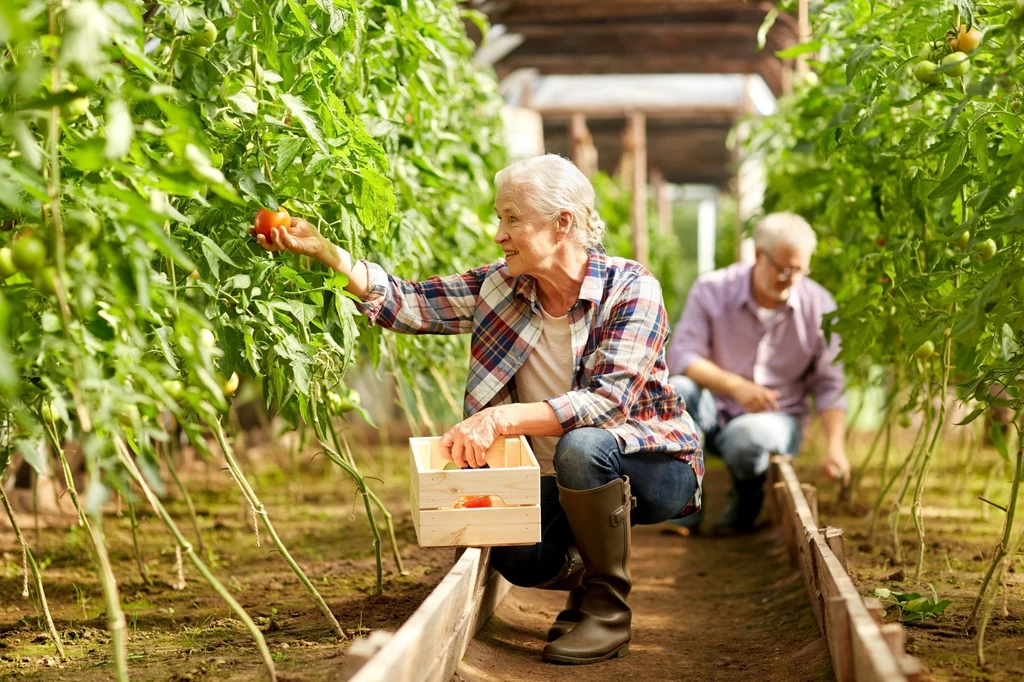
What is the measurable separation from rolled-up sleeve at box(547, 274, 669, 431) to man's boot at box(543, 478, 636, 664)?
0.46 ft

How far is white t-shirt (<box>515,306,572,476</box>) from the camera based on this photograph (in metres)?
2.27

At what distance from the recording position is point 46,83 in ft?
4.27

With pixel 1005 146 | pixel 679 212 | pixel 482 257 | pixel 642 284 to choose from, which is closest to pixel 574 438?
pixel 642 284

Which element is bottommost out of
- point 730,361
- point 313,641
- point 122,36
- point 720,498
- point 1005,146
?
point 720,498

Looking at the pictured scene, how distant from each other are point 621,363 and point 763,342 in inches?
60.6

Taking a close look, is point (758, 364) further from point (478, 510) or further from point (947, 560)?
point (478, 510)

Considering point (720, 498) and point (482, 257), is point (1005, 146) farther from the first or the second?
point (720, 498)

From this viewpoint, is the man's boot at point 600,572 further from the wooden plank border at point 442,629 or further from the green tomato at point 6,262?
the green tomato at point 6,262

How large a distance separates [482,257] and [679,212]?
52.8 feet

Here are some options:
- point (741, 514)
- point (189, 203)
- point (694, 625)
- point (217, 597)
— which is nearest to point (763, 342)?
point (741, 514)

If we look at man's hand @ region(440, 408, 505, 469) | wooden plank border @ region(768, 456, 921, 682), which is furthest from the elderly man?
man's hand @ region(440, 408, 505, 469)

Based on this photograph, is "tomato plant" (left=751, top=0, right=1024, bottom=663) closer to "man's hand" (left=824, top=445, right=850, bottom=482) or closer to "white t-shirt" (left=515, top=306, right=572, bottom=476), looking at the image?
"man's hand" (left=824, top=445, right=850, bottom=482)

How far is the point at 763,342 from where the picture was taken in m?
3.50

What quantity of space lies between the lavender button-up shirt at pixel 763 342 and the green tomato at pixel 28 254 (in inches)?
98.6
